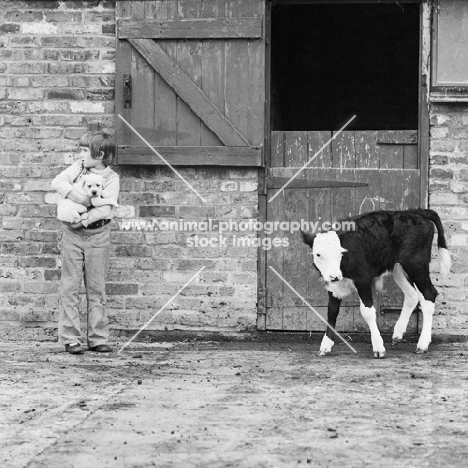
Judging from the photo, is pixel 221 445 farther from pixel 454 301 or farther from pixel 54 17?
pixel 54 17

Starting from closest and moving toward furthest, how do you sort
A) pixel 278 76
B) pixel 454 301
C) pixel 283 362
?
pixel 283 362 < pixel 454 301 < pixel 278 76

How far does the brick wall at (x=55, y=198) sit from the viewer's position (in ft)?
28.9

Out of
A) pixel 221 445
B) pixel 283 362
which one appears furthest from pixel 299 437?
pixel 283 362

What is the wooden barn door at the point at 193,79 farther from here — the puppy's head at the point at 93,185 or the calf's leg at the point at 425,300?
the calf's leg at the point at 425,300

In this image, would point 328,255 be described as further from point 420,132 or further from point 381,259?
point 420,132

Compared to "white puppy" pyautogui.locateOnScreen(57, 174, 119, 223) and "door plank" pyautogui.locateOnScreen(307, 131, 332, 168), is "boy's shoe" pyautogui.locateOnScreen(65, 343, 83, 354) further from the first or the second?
"door plank" pyautogui.locateOnScreen(307, 131, 332, 168)

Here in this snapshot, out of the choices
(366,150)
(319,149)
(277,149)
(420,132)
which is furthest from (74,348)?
(420,132)

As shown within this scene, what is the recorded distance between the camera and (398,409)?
595 cm

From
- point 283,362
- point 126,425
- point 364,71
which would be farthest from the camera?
point 364,71

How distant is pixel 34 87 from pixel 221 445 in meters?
4.80

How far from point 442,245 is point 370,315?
0.92 metres

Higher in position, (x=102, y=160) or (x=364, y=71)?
(x=364, y=71)

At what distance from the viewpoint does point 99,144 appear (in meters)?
7.93

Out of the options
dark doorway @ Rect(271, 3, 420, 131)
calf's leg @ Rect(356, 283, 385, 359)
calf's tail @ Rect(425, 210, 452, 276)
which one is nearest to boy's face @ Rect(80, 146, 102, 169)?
calf's leg @ Rect(356, 283, 385, 359)
